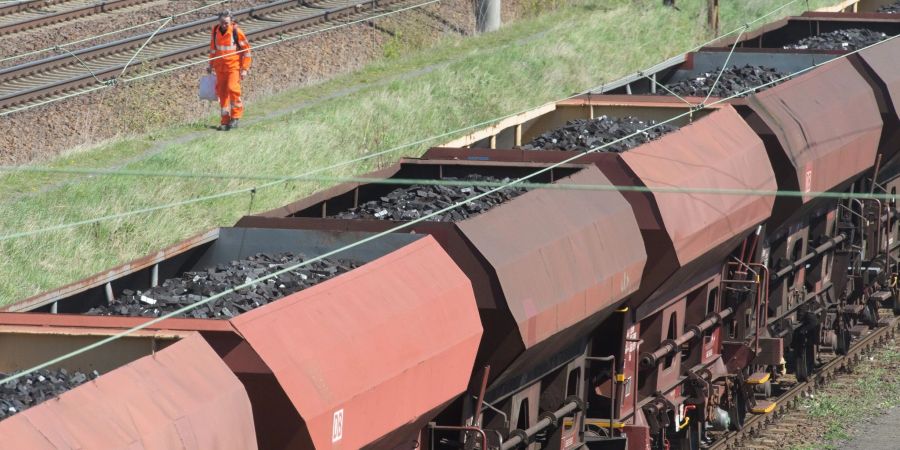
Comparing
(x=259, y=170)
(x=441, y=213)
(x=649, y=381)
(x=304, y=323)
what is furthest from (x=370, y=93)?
(x=304, y=323)

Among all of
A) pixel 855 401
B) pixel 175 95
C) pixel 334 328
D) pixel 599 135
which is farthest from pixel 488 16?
pixel 334 328

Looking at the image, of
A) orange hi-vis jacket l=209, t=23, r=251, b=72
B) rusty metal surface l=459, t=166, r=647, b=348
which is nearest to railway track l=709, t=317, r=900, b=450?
rusty metal surface l=459, t=166, r=647, b=348

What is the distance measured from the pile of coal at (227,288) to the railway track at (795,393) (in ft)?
22.4

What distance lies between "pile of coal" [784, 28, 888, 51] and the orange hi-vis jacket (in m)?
7.40

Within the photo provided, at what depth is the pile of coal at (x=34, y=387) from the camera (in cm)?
675

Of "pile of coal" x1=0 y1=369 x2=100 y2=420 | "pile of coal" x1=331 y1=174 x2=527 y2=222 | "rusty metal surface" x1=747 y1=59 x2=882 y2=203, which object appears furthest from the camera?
"rusty metal surface" x1=747 y1=59 x2=882 y2=203

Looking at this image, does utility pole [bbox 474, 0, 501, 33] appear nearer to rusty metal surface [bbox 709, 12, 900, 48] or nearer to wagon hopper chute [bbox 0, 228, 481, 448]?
rusty metal surface [bbox 709, 12, 900, 48]

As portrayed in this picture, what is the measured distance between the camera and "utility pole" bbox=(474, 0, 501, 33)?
3039cm

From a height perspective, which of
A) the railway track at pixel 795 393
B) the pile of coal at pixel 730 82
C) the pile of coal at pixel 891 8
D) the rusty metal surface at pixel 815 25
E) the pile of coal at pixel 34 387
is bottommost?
the railway track at pixel 795 393

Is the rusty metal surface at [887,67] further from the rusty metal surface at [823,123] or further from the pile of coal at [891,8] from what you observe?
the pile of coal at [891,8]

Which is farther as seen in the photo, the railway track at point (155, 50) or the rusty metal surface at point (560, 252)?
the railway track at point (155, 50)

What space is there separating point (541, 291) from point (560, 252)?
1.59 feet

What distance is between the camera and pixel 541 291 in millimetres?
10039

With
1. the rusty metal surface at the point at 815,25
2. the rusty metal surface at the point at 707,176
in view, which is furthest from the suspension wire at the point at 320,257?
the rusty metal surface at the point at 815,25
